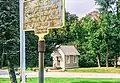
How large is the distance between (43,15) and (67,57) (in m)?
44.5

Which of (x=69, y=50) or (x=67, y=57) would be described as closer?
(x=67, y=57)

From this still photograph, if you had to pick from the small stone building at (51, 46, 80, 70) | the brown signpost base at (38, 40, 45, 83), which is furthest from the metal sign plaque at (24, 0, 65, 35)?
the small stone building at (51, 46, 80, 70)

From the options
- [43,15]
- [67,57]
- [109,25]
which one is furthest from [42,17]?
[67,57]

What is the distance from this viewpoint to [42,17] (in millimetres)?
5723

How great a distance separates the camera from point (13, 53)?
14148 millimetres

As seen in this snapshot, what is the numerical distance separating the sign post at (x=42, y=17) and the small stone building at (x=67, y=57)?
42.8 m

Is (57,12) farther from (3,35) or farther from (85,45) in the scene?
(85,45)

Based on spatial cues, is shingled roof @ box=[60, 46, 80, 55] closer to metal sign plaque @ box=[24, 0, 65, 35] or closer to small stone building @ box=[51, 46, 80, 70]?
small stone building @ box=[51, 46, 80, 70]

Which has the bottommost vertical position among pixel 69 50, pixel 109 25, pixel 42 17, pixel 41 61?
pixel 41 61

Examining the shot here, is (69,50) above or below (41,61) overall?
above

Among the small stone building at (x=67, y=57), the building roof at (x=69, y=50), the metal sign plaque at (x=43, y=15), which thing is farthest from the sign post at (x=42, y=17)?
the building roof at (x=69, y=50)

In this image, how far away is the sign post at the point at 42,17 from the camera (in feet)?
17.6

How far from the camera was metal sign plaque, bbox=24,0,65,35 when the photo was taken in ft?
17.6

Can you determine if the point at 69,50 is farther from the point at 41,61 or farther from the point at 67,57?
the point at 41,61
